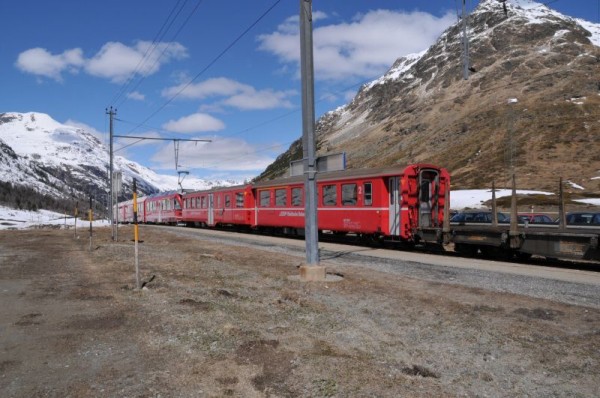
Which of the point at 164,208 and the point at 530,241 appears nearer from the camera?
the point at 530,241

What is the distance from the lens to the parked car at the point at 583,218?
1593cm

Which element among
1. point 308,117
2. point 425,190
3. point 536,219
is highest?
point 308,117

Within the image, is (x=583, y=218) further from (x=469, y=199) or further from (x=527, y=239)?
(x=469, y=199)

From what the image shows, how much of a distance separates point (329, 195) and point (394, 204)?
174 inches

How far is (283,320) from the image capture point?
24.8ft

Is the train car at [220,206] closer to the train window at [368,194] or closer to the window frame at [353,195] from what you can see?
the window frame at [353,195]

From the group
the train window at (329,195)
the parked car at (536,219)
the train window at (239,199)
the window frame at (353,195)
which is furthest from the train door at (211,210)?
the parked car at (536,219)

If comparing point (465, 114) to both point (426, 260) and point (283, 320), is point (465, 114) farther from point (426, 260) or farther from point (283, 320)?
point (283, 320)

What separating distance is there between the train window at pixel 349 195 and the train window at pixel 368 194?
0.71m

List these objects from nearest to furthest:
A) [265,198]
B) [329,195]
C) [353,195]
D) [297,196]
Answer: [353,195]
[329,195]
[297,196]
[265,198]

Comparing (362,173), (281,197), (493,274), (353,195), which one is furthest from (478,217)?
(281,197)

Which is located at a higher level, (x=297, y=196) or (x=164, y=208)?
(x=297, y=196)

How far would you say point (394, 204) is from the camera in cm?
1989

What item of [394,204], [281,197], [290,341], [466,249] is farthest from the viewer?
[281,197]
